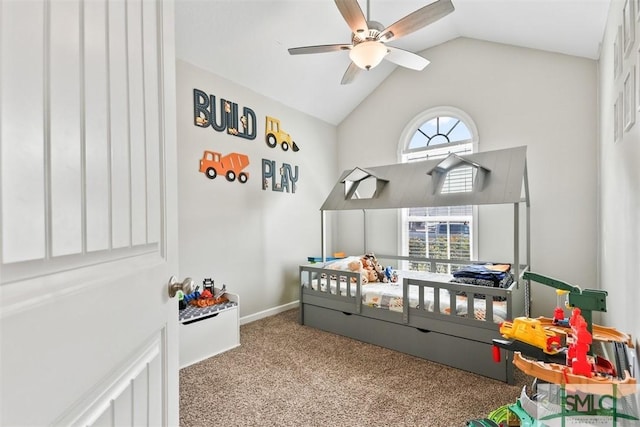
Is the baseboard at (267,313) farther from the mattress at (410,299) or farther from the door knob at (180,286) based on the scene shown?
the door knob at (180,286)

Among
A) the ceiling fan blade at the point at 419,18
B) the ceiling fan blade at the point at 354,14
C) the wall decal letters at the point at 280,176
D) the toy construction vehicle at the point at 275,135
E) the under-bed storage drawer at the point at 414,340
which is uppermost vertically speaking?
the ceiling fan blade at the point at 354,14

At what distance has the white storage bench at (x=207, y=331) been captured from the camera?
2469 mm

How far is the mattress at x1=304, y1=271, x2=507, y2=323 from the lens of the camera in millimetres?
2322

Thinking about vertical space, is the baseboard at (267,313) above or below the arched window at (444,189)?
below

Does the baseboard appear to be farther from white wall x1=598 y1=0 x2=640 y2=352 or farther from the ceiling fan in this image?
white wall x1=598 y1=0 x2=640 y2=352

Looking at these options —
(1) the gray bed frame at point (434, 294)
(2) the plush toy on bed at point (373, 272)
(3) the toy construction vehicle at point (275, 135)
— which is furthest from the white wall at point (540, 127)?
(3) the toy construction vehicle at point (275, 135)

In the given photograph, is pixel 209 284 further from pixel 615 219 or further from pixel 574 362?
pixel 615 219

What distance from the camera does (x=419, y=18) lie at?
1.93 meters

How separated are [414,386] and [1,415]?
2.28m

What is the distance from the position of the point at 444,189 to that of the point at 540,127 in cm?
116

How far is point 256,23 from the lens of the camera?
281 centimetres

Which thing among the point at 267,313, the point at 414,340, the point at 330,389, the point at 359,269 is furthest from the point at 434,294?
the point at 267,313

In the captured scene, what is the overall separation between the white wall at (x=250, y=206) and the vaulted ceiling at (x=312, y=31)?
0.26 meters

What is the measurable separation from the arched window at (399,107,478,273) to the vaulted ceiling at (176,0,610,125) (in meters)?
0.94
